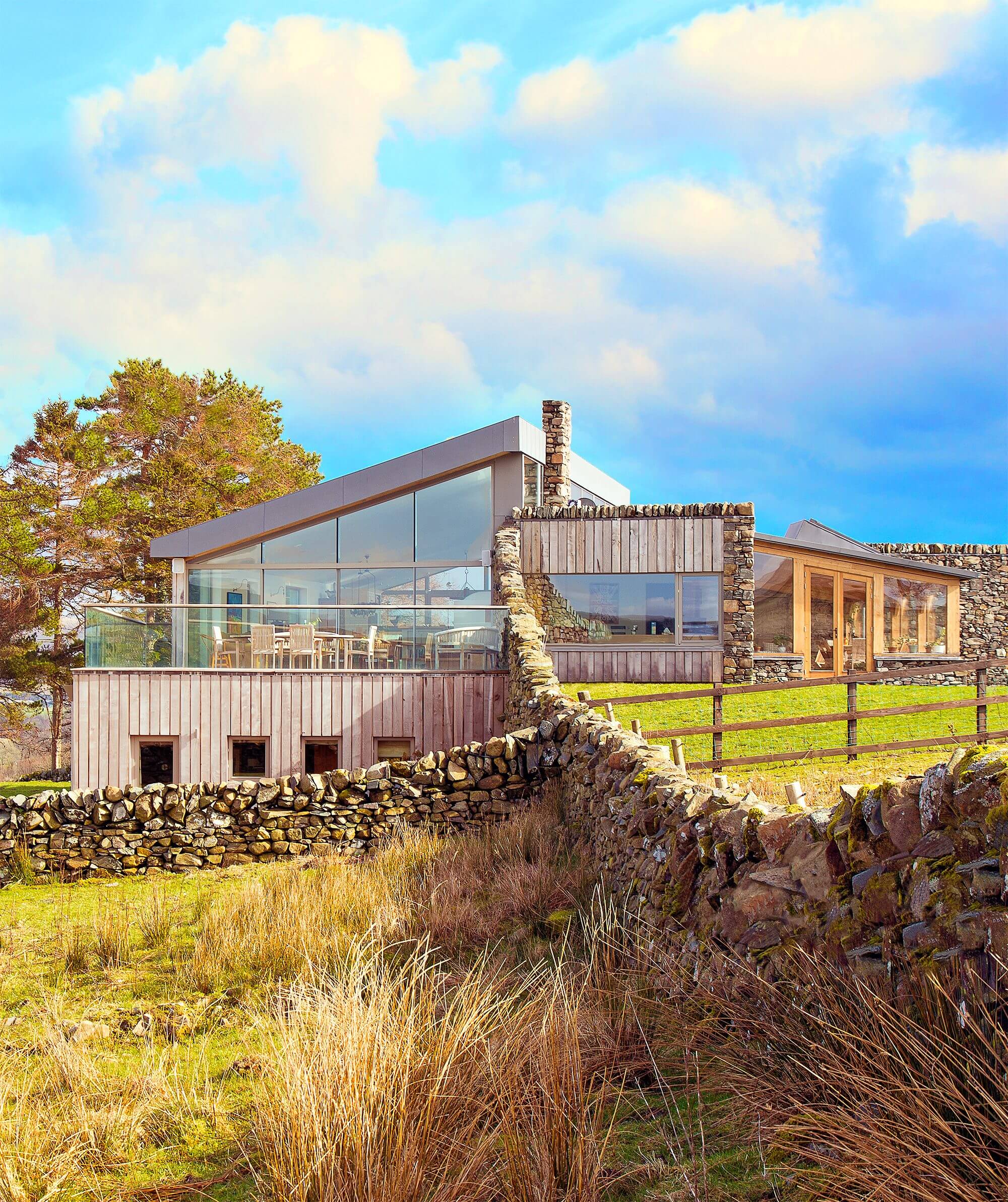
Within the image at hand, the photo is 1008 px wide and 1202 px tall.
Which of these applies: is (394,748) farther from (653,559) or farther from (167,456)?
(167,456)

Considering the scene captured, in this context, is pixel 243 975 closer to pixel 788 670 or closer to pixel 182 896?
pixel 182 896

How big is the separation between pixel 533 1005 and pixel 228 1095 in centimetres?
145

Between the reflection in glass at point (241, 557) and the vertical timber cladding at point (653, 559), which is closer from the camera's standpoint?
the vertical timber cladding at point (653, 559)

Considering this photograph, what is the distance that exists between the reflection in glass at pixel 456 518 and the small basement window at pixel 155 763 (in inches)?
252

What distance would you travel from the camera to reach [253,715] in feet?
50.7

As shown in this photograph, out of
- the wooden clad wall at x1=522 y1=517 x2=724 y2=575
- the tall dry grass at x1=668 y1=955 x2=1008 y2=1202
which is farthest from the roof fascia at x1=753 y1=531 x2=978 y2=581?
the tall dry grass at x1=668 y1=955 x2=1008 y2=1202

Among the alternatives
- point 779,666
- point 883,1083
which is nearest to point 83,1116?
point 883,1083

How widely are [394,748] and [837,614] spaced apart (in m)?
11.2

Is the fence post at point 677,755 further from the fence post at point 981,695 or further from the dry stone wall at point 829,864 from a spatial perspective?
the fence post at point 981,695

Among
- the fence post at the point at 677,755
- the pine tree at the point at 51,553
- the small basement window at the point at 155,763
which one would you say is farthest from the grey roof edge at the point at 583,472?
the pine tree at the point at 51,553

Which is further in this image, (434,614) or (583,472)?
(583,472)

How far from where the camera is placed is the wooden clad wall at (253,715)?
15398 millimetres

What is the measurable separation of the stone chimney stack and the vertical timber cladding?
→ 1012 mm

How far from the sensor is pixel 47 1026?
4.45m
